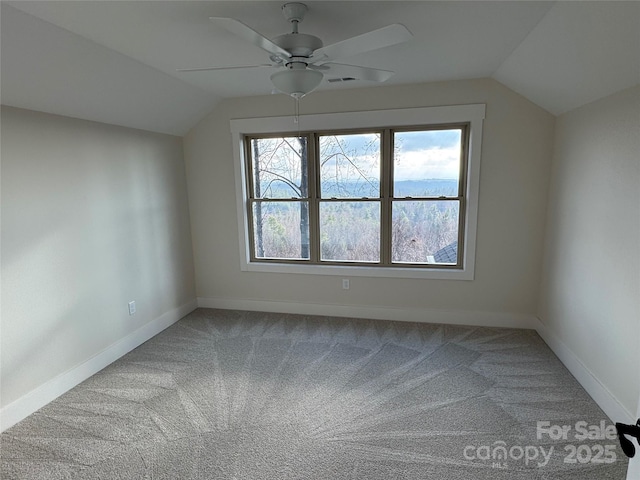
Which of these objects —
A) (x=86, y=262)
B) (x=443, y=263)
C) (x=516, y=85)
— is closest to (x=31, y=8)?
(x=86, y=262)

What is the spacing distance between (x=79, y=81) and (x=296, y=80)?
1.58m

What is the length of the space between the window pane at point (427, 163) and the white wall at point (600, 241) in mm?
863

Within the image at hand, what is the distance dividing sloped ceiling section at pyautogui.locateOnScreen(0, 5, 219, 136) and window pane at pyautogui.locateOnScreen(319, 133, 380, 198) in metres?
1.45

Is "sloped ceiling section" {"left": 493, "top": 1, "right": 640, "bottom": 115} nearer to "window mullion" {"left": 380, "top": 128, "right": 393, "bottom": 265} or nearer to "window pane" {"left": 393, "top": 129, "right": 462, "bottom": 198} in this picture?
"window pane" {"left": 393, "top": 129, "right": 462, "bottom": 198}

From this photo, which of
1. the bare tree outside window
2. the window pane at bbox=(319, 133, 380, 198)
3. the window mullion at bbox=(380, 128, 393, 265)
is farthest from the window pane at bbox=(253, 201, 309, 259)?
the window mullion at bbox=(380, 128, 393, 265)

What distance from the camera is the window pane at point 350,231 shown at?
3.71 metres

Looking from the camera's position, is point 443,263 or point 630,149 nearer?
point 630,149

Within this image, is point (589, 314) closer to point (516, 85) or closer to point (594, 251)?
point (594, 251)

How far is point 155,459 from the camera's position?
1.91m

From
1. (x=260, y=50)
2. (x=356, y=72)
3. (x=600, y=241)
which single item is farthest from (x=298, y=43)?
(x=600, y=241)

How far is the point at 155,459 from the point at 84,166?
2.21 m

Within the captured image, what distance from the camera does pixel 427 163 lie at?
3459mm

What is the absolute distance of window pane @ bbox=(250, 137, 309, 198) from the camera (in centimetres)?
377

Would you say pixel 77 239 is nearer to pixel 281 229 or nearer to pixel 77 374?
pixel 77 374
